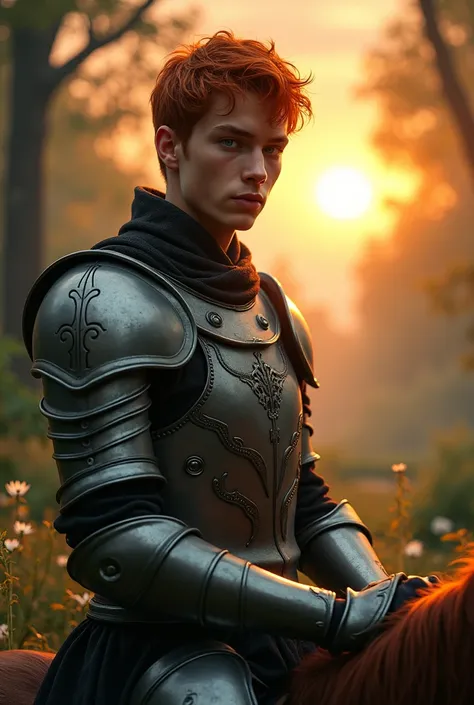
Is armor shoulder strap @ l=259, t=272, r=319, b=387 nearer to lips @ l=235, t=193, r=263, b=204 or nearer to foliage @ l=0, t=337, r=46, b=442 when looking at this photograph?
lips @ l=235, t=193, r=263, b=204

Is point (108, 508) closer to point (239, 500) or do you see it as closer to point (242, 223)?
point (239, 500)

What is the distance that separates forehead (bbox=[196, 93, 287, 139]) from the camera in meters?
2.99

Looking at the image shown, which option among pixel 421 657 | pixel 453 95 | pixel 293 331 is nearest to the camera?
pixel 421 657

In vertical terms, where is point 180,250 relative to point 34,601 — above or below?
above

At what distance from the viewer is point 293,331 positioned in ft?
10.9

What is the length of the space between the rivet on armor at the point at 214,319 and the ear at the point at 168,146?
0.42 meters

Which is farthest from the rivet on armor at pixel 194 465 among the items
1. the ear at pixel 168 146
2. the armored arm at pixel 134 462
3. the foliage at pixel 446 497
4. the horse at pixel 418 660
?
the foliage at pixel 446 497

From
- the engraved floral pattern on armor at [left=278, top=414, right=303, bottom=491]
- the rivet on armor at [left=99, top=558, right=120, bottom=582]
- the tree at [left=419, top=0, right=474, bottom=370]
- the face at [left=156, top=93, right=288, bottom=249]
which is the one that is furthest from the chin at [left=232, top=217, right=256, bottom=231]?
the tree at [left=419, top=0, right=474, bottom=370]

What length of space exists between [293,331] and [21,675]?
1195 mm

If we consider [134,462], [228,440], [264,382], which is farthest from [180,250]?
[134,462]

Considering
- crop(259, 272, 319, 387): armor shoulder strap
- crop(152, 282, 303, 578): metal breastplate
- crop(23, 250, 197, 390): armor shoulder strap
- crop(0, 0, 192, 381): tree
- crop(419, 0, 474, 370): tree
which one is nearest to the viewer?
crop(23, 250, 197, 390): armor shoulder strap

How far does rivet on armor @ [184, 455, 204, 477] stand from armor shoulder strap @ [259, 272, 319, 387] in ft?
1.88

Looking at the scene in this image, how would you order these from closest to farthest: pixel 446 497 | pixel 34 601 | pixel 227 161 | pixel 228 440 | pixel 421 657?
pixel 421 657
pixel 228 440
pixel 227 161
pixel 34 601
pixel 446 497

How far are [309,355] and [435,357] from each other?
112ft
